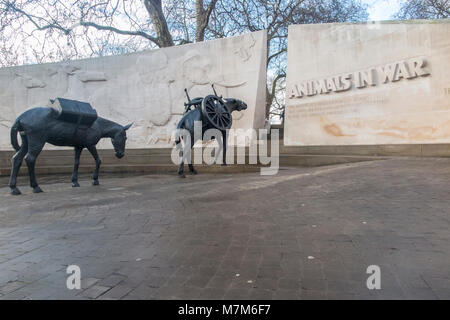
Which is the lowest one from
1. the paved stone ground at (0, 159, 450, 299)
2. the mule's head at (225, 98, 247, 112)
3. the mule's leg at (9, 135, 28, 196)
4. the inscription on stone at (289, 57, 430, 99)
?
the paved stone ground at (0, 159, 450, 299)

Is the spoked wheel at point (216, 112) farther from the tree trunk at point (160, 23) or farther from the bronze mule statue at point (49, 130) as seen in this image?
the tree trunk at point (160, 23)

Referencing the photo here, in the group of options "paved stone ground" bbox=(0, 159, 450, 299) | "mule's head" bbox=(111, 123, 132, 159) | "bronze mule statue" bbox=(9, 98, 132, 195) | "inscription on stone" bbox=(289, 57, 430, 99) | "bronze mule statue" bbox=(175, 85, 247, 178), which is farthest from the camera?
"inscription on stone" bbox=(289, 57, 430, 99)

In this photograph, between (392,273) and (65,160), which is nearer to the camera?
(392,273)

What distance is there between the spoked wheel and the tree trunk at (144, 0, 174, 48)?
12425mm

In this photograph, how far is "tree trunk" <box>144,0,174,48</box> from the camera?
67.4 feet

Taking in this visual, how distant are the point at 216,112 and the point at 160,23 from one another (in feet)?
45.5

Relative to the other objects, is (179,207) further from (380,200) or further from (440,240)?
(440,240)

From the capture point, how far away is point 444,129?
376 inches

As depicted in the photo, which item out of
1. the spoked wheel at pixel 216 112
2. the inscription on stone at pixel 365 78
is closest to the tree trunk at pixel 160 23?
the inscription on stone at pixel 365 78

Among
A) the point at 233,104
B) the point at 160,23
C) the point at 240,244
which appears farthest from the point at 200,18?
the point at 240,244

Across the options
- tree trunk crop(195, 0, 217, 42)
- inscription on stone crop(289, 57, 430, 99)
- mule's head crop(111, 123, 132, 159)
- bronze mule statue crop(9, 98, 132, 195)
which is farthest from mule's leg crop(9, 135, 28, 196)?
tree trunk crop(195, 0, 217, 42)

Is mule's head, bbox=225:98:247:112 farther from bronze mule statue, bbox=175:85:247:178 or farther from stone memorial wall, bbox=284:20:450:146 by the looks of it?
stone memorial wall, bbox=284:20:450:146
